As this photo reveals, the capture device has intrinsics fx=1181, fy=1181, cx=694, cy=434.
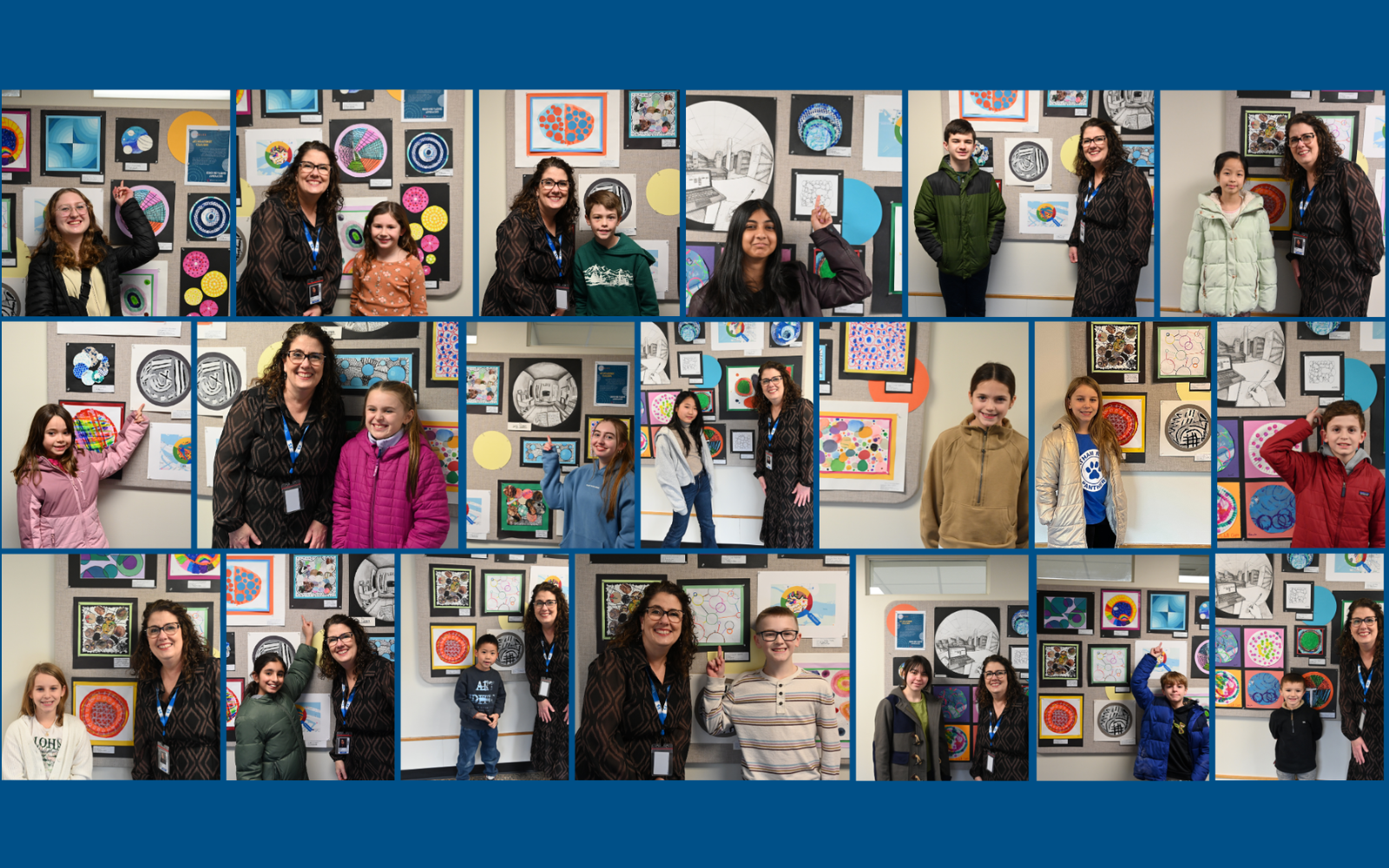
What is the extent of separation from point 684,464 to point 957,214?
1702 millimetres

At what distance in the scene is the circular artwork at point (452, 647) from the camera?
17.7ft

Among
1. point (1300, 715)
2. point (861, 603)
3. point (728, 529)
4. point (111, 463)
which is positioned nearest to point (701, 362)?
point (728, 529)

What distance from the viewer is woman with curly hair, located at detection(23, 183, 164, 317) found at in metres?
5.43

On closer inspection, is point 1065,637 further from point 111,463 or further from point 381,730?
point 111,463

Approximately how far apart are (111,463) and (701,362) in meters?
2.75

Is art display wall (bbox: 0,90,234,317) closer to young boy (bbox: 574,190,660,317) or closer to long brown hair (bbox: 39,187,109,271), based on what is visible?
long brown hair (bbox: 39,187,109,271)

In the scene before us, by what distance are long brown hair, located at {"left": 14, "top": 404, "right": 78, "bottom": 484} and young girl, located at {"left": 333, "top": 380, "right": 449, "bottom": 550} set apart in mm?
1245

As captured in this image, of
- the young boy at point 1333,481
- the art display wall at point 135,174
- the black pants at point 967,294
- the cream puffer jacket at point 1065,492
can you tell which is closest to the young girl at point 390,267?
the art display wall at point 135,174

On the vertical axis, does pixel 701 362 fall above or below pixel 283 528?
above

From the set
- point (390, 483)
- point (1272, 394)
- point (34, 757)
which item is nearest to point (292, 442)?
point (390, 483)

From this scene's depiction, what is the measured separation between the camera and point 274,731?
212 inches

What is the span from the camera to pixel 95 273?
5488 millimetres

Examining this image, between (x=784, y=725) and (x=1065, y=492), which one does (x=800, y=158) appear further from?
(x=784, y=725)

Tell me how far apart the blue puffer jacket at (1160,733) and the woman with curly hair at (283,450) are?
3815 millimetres
